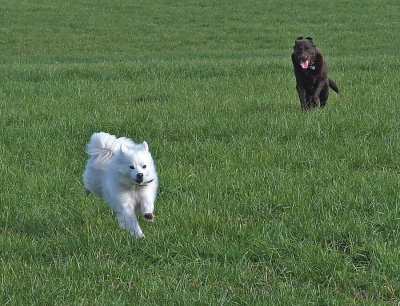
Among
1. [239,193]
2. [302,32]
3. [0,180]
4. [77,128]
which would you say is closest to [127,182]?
[239,193]

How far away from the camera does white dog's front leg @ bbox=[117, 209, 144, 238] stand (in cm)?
471

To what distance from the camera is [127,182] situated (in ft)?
15.9

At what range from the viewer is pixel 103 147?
5312mm

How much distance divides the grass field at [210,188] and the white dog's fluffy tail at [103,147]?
1.48ft

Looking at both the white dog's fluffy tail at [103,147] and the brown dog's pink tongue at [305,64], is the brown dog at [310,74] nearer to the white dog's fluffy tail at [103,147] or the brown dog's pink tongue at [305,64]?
the brown dog's pink tongue at [305,64]

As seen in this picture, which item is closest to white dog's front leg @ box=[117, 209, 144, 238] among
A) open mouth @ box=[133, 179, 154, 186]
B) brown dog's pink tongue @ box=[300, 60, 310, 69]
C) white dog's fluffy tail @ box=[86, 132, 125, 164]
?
open mouth @ box=[133, 179, 154, 186]

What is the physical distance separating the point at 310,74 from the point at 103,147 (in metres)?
5.73

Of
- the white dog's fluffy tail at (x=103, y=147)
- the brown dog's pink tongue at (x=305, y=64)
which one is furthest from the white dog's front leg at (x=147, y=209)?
the brown dog's pink tongue at (x=305, y=64)

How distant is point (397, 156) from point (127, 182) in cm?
321

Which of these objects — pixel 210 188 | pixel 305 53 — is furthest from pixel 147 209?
pixel 305 53

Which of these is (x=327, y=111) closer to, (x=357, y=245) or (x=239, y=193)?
(x=239, y=193)

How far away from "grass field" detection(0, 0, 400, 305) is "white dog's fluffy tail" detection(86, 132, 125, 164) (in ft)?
1.48

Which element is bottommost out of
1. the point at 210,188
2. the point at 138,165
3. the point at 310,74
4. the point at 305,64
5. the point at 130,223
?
the point at 210,188

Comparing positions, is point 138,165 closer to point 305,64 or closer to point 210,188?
point 210,188
